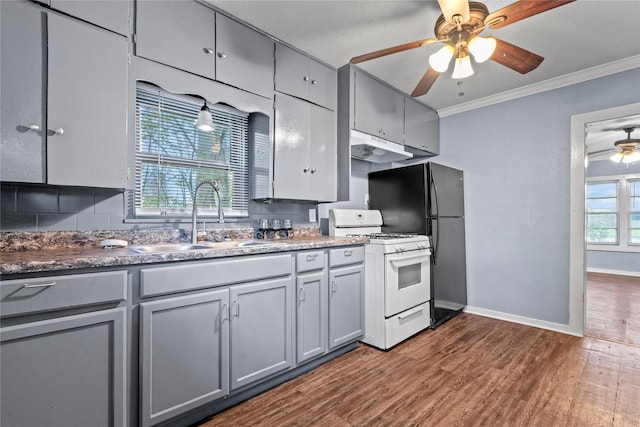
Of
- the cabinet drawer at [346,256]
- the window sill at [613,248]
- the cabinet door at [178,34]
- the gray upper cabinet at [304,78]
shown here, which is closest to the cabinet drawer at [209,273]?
the cabinet drawer at [346,256]

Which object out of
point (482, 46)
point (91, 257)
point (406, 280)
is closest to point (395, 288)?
point (406, 280)

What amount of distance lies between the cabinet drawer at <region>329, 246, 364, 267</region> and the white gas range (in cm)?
11

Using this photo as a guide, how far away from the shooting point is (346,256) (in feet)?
8.09

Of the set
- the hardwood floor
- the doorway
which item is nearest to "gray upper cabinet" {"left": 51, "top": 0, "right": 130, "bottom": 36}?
the doorway

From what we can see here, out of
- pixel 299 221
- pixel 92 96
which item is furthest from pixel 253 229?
pixel 92 96

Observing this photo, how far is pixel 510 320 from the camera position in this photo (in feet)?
10.9

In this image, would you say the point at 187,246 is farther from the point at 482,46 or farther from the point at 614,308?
the point at 614,308

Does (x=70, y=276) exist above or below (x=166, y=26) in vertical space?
below

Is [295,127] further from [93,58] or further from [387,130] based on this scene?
[93,58]

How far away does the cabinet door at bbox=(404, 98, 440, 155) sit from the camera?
11.4ft

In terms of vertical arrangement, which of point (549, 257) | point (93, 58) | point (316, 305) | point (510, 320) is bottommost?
point (510, 320)

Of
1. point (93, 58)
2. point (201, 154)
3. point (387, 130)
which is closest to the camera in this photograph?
point (93, 58)

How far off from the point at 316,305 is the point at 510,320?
7.88ft

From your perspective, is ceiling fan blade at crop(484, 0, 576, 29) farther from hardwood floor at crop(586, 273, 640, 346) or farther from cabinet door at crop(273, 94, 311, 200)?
hardwood floor at crop(586, 273, 640, 346)
